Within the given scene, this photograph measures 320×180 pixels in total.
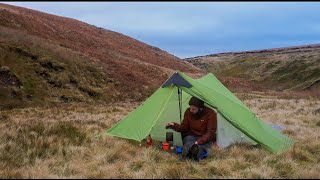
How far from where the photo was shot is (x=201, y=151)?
28.8 feet

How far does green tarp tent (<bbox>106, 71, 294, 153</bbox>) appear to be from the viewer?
10164 mm

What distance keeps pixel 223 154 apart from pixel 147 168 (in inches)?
84.5

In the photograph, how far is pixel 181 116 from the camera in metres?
11.5

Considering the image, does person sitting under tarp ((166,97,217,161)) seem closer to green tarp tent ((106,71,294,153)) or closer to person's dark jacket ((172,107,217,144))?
person's dark jacket ((172,107,217,144))

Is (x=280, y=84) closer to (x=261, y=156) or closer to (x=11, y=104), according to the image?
(x=11, y=104)

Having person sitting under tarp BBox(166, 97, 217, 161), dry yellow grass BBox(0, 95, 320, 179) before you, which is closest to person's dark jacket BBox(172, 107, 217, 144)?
person sitting under tarp BBox(166, 97, 217, 161)

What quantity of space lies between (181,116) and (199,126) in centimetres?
187

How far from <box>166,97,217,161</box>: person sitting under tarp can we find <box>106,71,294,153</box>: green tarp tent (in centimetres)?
48

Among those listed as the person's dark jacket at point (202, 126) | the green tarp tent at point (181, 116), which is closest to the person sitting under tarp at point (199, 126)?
the person's dark jacket at point (202, 126)

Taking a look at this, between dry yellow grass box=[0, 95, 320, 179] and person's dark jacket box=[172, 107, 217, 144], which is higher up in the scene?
person's dark jacket box=[172, 107, 217, 144]

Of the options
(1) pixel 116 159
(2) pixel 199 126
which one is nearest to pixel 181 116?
(2) pixel 199 126

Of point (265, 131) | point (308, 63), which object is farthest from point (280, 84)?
point (265, 131)

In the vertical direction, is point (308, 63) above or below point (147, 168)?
above

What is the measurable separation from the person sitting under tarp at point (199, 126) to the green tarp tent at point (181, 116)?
0.48 meters
